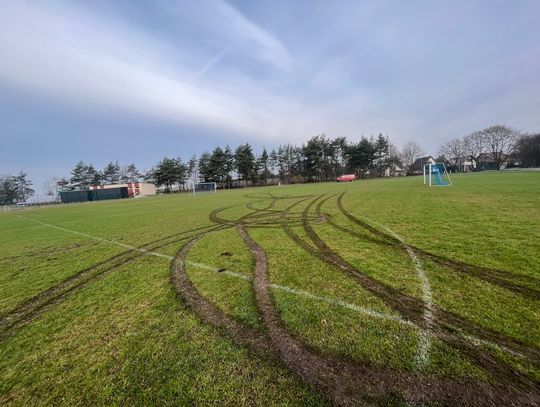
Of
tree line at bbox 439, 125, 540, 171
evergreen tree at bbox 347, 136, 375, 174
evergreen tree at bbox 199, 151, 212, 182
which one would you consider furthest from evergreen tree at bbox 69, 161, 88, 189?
tree line at bbox 439, 125, 540, 171

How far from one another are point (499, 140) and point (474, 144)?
751 centimetres

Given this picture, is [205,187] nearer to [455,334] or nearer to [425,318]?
[425,318]

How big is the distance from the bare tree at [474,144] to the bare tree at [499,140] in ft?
4.48

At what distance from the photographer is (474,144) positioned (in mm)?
86188

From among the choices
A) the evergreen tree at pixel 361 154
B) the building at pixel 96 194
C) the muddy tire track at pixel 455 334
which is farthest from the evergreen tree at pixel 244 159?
the muddy tire track at pixel 455 334

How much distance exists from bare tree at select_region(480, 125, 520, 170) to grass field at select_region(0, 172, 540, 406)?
336ft

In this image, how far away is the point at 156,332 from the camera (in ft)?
10.8

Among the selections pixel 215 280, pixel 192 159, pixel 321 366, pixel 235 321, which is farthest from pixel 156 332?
pixel 192 159

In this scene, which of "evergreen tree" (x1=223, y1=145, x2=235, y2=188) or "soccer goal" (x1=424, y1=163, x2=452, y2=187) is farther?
"evergreen tree" (x1=223, y1=145, x2=235, y2=188)

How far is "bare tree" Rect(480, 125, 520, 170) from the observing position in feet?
253

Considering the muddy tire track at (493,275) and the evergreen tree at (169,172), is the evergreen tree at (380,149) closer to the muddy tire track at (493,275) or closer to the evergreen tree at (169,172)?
the evergreen tree at (169,172)

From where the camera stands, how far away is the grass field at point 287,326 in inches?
89.3

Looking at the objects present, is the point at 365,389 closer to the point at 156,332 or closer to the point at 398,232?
the point at 156,332

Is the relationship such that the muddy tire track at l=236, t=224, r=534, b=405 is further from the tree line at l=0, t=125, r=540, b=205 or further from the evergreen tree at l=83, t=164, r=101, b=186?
the evergreen tree at l=83, t=164, r=101, b=186
